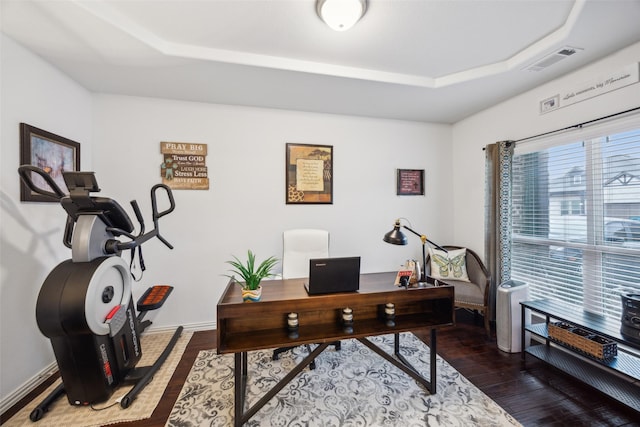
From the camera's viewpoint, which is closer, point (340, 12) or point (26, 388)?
point (340, 12)

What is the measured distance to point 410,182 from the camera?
3455mm

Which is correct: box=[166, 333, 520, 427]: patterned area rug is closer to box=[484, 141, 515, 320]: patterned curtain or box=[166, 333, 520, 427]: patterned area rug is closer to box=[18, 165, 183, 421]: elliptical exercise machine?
box=[18, 165, 183, 421]: elliptical exercise machine

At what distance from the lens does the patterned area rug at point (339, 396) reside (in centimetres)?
161

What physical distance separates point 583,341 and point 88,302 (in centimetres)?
335

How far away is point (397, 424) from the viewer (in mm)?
1577

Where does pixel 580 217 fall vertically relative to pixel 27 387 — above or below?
above

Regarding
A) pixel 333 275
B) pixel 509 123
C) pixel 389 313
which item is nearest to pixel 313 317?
pixel 333 275

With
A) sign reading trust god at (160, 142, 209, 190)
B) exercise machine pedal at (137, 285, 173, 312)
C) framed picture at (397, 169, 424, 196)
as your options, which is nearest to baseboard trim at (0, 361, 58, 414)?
exercise machine pedal at (137, 285, 173, 312)

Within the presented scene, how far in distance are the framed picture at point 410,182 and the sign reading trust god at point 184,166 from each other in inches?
95.2

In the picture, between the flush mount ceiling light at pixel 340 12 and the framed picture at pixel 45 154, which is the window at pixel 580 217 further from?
the framed picture at pixel 45 154

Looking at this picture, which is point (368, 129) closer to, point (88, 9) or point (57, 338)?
point (88, 9)

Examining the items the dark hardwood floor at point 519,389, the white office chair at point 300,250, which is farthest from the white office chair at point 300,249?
the dark hardwood floor at point 519,389

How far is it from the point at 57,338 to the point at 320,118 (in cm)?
299

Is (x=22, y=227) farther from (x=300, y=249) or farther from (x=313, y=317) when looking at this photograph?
(x=313, y=317)
